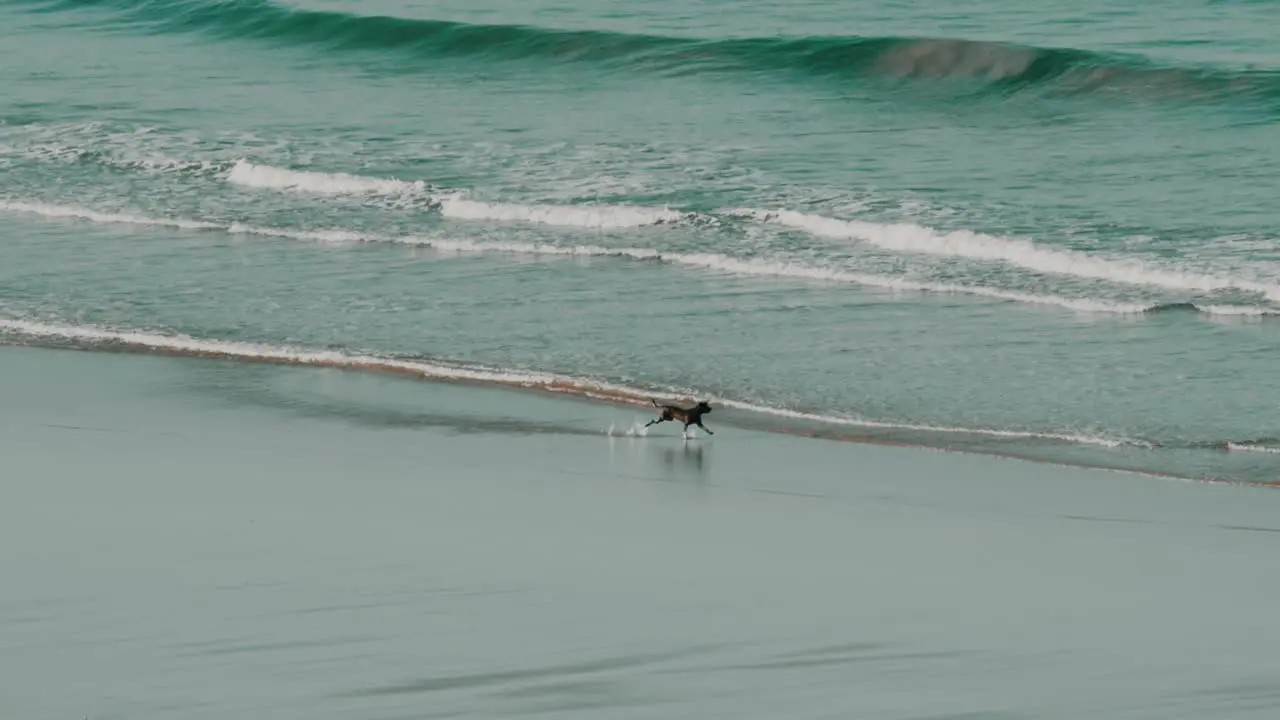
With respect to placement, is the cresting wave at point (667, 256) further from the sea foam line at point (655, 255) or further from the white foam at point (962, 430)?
the white foam at point (962, 430)

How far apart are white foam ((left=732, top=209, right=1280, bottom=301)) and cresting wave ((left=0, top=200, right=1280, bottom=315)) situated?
1.94 feet

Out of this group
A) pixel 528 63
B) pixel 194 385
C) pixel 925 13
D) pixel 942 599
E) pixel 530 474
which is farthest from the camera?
pixel 925 13

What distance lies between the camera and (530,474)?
31.2 ft

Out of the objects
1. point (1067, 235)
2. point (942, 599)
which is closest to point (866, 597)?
point (942, 599)

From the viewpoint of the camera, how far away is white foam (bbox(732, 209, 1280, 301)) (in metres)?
13.6

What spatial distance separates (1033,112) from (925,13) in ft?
22.3

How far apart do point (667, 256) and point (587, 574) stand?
762 centimetres

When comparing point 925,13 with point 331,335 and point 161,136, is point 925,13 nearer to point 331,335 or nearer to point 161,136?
point 161,136

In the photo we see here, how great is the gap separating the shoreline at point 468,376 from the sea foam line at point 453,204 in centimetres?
458

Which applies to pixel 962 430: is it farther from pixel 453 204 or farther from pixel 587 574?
pixel 453 204

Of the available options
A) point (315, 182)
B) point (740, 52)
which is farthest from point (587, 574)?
point (740, 52)

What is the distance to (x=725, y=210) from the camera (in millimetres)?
16656

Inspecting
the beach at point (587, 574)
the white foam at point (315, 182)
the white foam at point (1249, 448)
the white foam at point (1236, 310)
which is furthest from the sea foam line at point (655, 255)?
the beach at point (587, 574)

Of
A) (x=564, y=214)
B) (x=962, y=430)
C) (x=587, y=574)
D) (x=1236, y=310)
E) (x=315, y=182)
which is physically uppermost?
(x=315, y=182)
